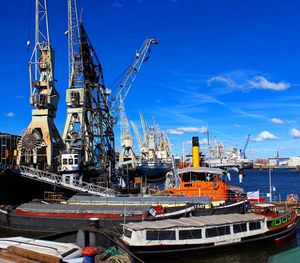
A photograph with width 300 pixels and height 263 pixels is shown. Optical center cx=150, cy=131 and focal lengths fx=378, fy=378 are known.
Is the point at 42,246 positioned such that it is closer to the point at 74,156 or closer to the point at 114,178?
the point at 74,156

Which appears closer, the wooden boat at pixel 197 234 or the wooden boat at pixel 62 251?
the wooden boat at pixel 62 251

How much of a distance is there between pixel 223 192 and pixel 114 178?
43.8 meters

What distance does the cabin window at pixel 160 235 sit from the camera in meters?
25.2

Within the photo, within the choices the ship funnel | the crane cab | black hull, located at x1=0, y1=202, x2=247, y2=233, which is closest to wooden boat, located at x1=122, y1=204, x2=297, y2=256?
black hull, located at x1=0, y1=202, x2=247, y2=233

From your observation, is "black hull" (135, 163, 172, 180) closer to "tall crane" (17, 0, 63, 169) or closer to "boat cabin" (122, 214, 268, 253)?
"tall crane" (17, 0, 63, 169)

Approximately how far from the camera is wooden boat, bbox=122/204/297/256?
82.5ft

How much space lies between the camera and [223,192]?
38.5 meters

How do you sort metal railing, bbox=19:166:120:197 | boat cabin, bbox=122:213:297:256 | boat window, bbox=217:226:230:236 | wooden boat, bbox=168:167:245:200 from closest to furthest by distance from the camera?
boat cabin, bbox=122:213:297:256, boat window, bbox=217:226:230:236, wooden boat, bbox=168:167:245:200, metal railing, bbox=19:166:120:197

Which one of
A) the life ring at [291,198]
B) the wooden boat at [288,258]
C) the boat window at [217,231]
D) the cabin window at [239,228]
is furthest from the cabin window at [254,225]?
the wooden boat at [288,258]

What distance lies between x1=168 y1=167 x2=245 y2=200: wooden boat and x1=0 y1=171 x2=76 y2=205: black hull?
21.3m

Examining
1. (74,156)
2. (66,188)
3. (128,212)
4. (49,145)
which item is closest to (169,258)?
(128,212)

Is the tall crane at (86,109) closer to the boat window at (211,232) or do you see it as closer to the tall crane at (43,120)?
the tall crane at (43,120)

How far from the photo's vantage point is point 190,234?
86.7ft

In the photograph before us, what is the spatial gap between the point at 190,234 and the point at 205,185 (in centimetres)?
1298
